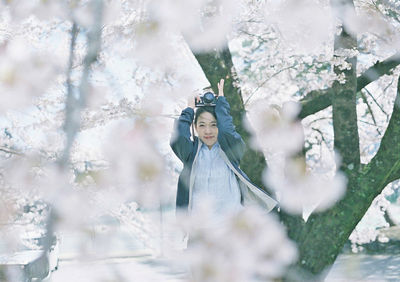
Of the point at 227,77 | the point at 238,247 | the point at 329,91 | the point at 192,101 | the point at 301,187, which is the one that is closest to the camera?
the point at 192,101

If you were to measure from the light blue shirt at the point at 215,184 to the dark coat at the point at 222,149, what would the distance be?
0.04m

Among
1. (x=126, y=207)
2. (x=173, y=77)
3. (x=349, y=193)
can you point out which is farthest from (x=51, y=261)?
(x=349, y=193)

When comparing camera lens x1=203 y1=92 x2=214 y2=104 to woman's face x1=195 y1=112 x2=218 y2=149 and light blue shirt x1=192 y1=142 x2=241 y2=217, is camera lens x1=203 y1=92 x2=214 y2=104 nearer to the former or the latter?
woman's face x1=195 y1=112 x2=218 y2=149

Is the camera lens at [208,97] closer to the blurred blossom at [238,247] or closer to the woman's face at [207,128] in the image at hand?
the woman's face at [207,128]

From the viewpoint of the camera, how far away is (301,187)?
5250 millimetres

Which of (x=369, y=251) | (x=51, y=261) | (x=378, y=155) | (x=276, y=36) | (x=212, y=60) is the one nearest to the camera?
(x=378, y=155)

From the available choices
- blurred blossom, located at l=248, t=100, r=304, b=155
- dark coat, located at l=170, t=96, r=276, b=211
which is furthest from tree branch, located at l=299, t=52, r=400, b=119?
dark coat, located at l=170, t=96, r=276, b=211

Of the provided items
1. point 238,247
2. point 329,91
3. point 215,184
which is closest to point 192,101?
point 215,184

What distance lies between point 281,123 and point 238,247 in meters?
1.57

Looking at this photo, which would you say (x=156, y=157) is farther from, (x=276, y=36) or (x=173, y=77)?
(x=276, y=36)

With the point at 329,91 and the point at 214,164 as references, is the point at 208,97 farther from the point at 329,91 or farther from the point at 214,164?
the point at 329,91

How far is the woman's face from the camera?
10.4ft

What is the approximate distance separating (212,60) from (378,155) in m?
1.58

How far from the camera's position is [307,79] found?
17.9ft
